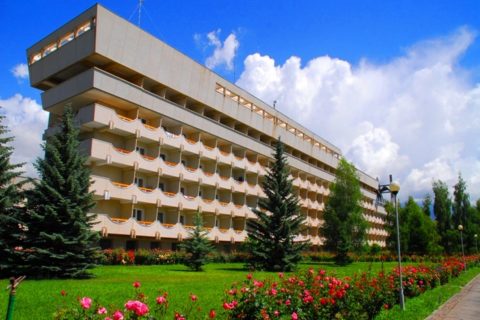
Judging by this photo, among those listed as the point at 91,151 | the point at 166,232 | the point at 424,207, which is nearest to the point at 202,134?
the point at 166,232

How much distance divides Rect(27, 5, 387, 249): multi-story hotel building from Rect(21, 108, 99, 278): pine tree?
677 cm

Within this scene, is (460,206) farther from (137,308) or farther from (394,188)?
(137,308)

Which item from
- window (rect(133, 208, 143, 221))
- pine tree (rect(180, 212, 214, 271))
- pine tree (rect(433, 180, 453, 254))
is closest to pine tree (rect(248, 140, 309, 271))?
pine tree (rect(180, 212, 214, 271))

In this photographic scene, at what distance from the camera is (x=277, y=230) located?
1128 inches

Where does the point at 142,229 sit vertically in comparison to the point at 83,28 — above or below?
below

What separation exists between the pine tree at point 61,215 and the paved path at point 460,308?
15.1 metres

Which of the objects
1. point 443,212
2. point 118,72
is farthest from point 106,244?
point 443,212

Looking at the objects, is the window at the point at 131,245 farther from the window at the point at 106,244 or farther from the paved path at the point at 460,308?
the paved path at the point at 460,308

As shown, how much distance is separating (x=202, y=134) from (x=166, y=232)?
35.7ft

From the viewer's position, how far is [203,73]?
39.6m

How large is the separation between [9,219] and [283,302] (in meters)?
16.1

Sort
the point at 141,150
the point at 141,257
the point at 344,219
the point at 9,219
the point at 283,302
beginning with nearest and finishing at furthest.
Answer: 1. the point at 283,302
2. the point at 9,219
3. the point at 141,257
4. the point at 141,150
5. the point at 344,219

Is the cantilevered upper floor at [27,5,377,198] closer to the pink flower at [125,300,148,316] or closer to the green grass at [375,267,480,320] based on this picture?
the green grass at [375,267,480,320]

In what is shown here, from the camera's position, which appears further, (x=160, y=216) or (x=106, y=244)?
(x=160, y=216)
